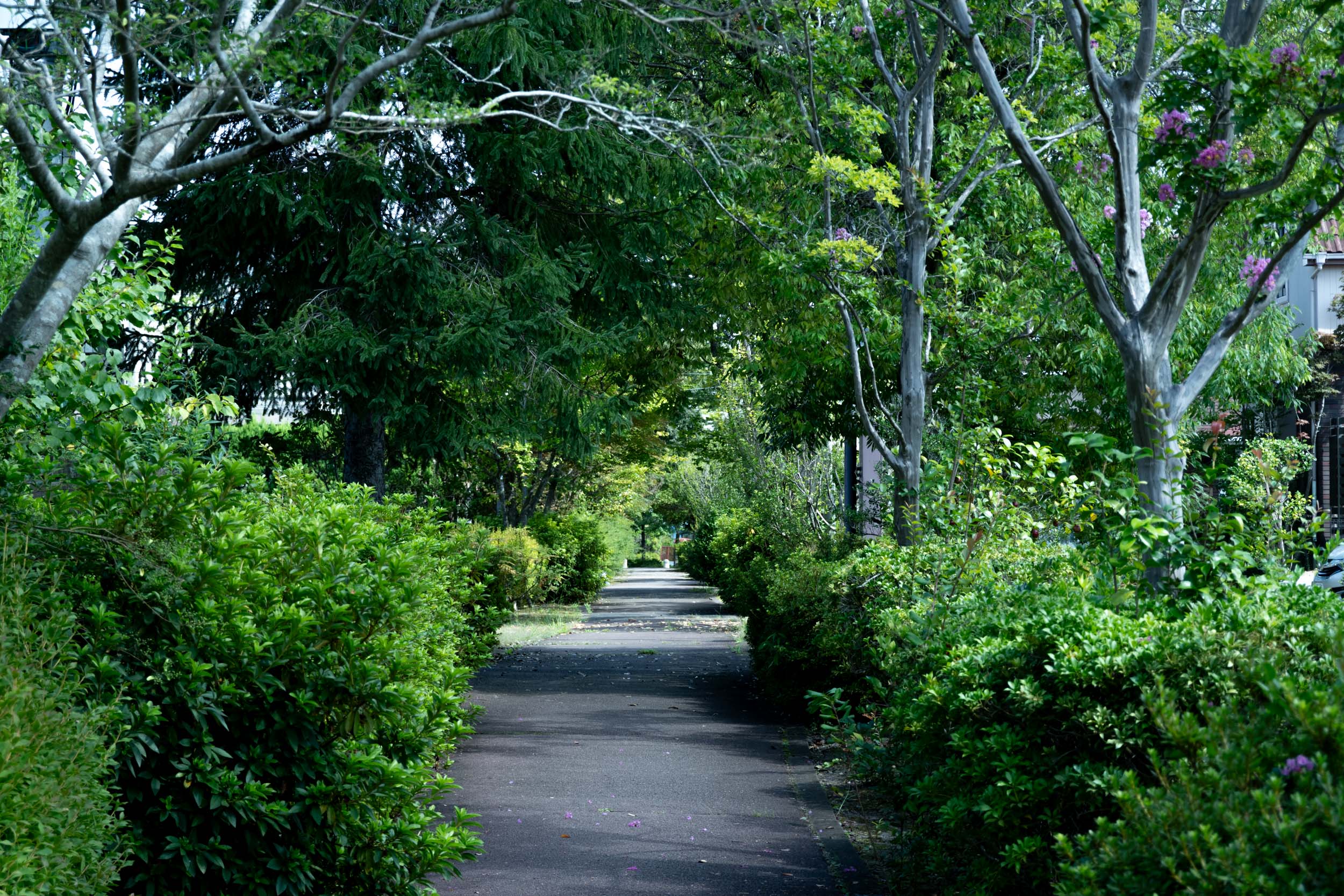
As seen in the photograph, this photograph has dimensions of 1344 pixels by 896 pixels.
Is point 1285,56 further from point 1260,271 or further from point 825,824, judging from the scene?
point 825,824

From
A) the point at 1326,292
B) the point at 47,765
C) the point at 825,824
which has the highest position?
the point at 1326,292

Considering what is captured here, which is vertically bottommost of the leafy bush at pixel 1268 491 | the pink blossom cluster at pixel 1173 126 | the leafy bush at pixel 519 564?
the leafy bush at pixel 519 564

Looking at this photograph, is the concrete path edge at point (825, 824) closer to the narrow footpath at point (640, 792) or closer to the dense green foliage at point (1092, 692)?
the narrow footpath at point (640, 792)

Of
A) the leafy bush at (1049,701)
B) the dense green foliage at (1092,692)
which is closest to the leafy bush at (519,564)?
the dense green foliage at (1092,692)

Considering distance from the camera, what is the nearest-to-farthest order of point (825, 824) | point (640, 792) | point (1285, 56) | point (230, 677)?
1. point (230, 677)
2. point (1285, 56)
3. point (825, 824)
4. point (640, 792)

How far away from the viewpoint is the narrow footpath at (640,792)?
6086mm

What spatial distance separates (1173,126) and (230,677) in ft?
16.6

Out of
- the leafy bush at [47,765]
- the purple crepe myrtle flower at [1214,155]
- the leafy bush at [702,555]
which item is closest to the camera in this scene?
the leafy bush at [47,765]

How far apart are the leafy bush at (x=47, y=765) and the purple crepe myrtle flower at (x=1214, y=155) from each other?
17.2 feet

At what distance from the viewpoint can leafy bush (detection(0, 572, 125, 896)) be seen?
9.46 feet

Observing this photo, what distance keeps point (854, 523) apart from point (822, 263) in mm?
5743

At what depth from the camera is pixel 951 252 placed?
33.9ft

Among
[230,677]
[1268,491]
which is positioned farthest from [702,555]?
[230,677]

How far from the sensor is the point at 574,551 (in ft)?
100
